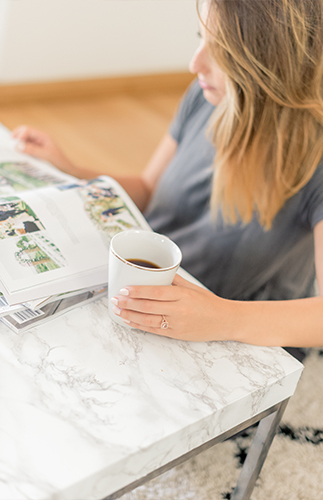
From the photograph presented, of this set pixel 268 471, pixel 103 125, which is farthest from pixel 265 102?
pixel 103 125

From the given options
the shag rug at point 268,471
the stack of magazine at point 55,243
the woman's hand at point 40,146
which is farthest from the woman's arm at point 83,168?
the shag rug at point 268,471

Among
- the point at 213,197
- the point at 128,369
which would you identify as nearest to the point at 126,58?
the point at 213,197

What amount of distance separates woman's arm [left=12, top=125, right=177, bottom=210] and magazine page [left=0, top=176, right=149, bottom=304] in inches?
10.7

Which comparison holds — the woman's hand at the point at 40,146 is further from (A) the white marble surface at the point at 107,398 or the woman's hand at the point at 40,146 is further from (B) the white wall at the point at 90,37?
(B) the white wall at the point at 90,37

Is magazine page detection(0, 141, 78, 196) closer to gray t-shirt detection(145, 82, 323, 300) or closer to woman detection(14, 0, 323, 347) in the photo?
woman detection(14, 0, 323, 347)

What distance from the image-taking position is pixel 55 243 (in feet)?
2.47

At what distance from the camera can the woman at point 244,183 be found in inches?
27.7

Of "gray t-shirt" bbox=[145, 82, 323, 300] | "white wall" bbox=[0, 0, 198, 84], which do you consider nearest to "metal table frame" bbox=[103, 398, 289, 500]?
"gray t-shirt" bbox=[145, 82, 323, 300]

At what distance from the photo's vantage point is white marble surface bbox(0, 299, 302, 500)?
19.9 inches

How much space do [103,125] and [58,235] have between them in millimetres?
2193

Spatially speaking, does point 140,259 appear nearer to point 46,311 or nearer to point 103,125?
point 46,311

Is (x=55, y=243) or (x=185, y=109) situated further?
(x=185, y=109)

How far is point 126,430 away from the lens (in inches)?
21.5

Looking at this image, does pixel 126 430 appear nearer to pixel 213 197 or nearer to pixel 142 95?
pixel 213 197
